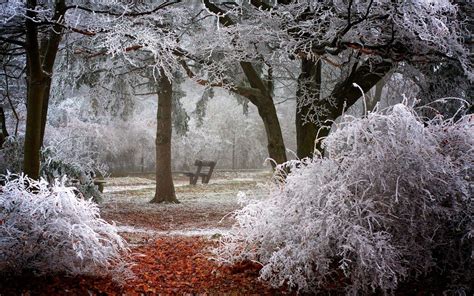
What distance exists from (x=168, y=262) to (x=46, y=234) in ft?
5.94

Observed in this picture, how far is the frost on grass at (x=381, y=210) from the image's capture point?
13.4 feet

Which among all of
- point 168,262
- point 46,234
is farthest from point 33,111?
point 46,234

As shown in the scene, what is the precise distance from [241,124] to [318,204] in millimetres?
19317

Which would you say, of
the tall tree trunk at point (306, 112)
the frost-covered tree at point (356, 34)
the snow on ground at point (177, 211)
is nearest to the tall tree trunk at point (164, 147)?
the snow on ground at point (177, 211)

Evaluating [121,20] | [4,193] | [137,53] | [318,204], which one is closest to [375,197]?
[318,204]

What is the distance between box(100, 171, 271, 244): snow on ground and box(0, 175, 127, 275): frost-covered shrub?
1.45 metres

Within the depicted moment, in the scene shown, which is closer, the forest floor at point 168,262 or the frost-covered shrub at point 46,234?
the frost-covered shrub at point 46,234

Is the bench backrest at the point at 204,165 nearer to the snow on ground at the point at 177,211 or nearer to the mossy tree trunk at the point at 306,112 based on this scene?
the snow on ground at the point at 177,211

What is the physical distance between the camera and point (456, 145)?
454 cm

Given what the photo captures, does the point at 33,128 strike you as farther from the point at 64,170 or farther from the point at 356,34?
the point at 356,34

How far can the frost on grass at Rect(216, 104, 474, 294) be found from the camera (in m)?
4.09

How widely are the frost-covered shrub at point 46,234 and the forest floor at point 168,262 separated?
0.13 meters

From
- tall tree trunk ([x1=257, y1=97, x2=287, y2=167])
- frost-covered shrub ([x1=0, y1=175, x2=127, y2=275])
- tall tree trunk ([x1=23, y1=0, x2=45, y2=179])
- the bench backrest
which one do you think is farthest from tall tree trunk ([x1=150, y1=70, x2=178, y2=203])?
frost-covered shrub ([x1=0, y1=175, x2=127, y2=275])

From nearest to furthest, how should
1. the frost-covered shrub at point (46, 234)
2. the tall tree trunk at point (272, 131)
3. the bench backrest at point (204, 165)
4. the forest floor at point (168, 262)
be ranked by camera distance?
the frost-covered shrub at point (46, 234) < the forest floor at point (168, 262) < the tall tree trunk at point (272, 131) < the bench backrest at point (204, 165)
